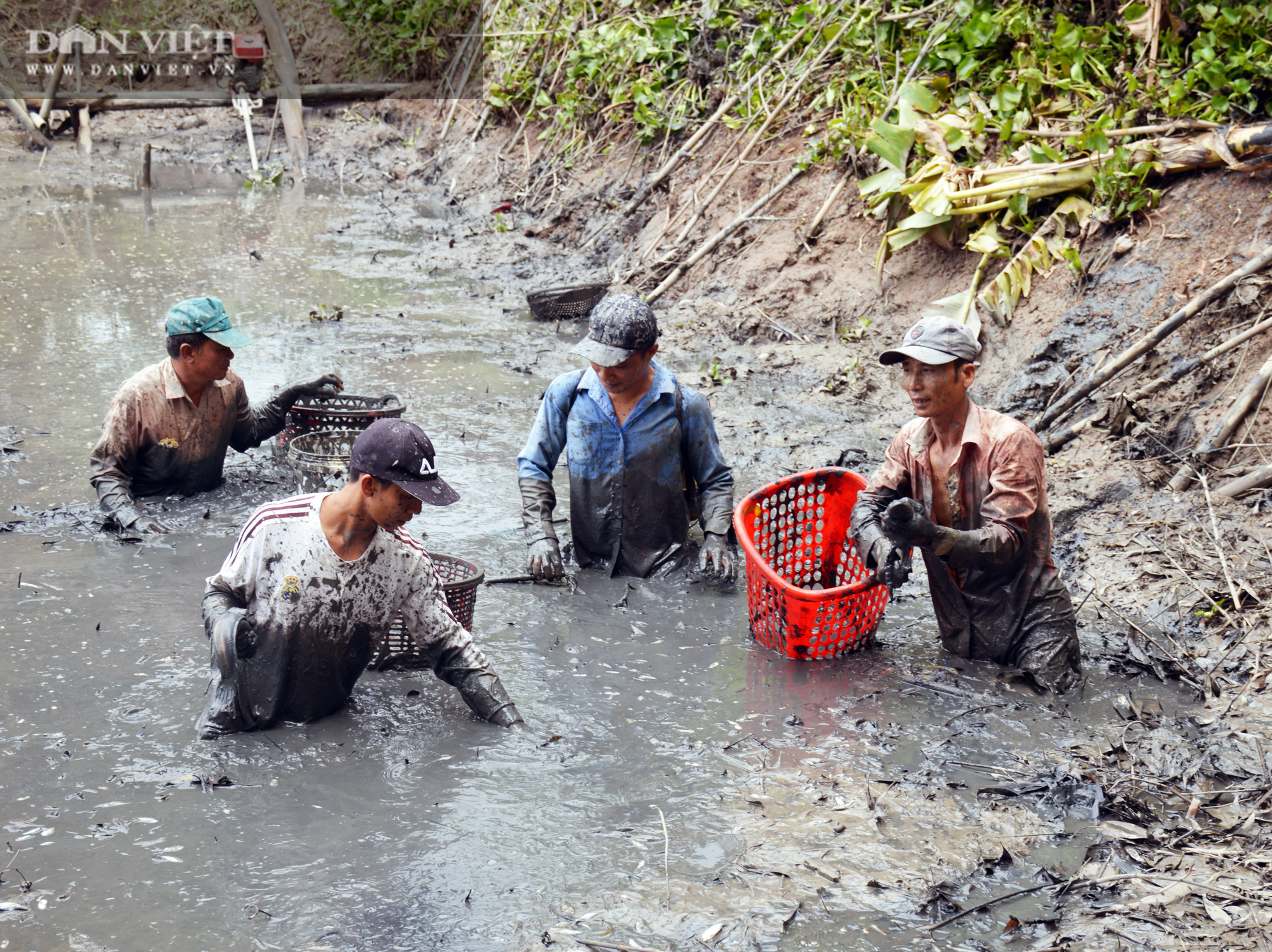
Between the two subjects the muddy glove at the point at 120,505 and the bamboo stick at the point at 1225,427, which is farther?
the muddy glove at the point at 120,505

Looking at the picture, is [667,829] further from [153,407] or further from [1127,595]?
[153,407]

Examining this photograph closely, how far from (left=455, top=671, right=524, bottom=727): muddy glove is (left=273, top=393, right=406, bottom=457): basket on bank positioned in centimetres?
242

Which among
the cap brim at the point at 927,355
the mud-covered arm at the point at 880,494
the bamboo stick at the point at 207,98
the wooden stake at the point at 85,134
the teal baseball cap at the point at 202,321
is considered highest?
the bamboo stick at the point at 207,98

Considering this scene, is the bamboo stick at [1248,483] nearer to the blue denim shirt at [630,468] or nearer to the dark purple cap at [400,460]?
the blue denim shirt at [630,468]

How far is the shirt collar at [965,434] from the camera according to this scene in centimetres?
433

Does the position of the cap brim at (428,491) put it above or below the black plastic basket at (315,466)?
above

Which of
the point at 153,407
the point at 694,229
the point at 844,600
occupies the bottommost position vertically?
the point at 844,600

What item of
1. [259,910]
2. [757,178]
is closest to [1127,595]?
[259,910]

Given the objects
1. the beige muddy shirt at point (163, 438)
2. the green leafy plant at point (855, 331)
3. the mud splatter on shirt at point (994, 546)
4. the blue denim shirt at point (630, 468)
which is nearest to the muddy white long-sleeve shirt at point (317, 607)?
the blue denim shirt at point (630, 468)

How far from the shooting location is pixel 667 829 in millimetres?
3629

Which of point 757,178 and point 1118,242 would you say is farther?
point 757,178

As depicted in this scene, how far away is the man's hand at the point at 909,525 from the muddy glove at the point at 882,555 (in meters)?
0.09

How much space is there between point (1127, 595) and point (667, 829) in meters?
2.89

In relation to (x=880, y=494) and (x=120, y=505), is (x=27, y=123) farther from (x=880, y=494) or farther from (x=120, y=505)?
(x=880, y=494)
